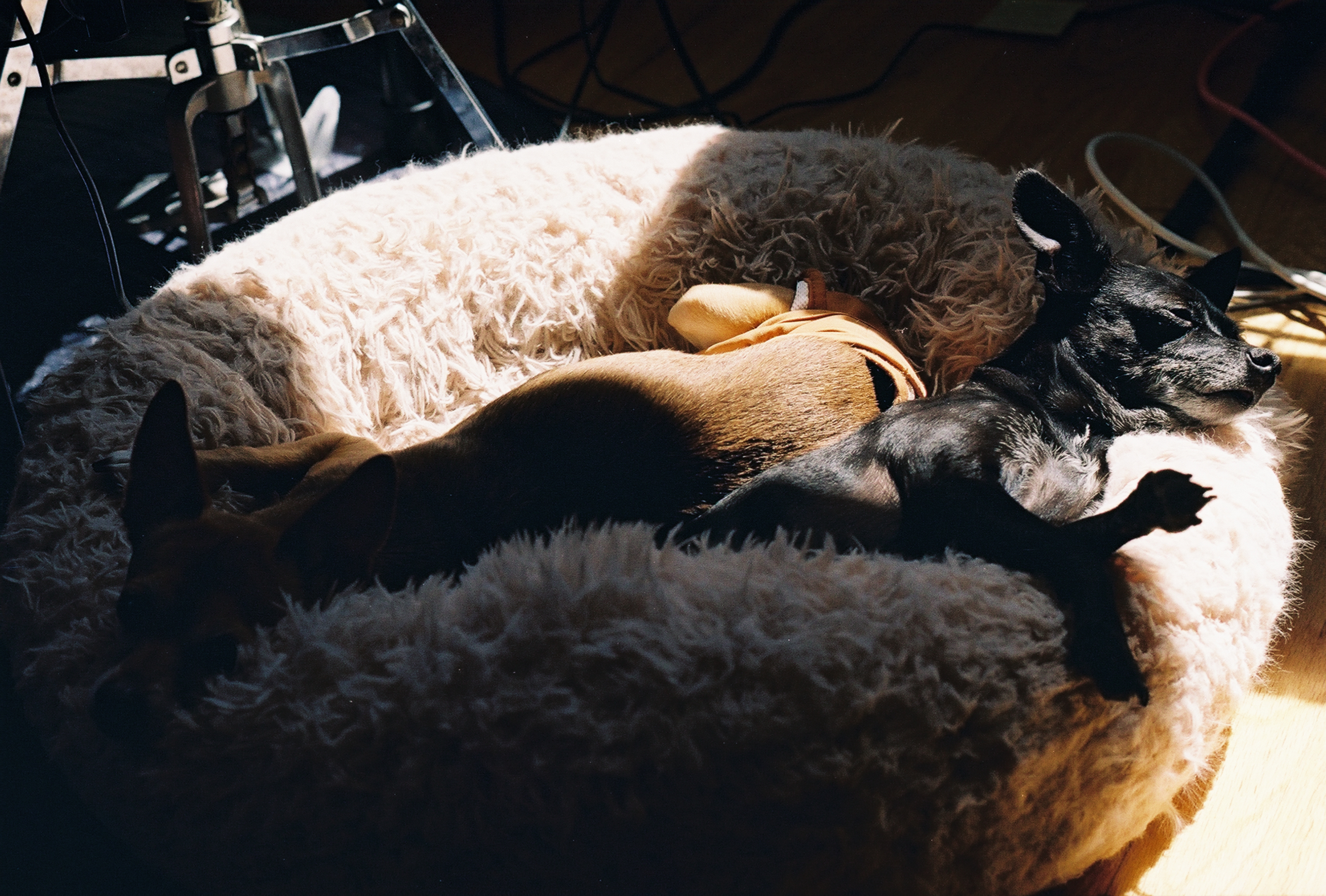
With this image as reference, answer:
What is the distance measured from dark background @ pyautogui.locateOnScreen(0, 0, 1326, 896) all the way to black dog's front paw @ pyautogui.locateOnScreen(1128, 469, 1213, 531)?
1.22 meters

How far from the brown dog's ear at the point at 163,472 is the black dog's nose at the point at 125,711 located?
6.4 inches

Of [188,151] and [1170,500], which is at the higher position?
[188,151]

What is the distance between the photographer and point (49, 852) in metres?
1.00

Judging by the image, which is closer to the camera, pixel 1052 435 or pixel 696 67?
pixel 1052 435

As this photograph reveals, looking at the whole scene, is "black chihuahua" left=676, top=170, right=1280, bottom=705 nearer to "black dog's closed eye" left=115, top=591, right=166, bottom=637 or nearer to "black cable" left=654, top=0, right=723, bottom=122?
"black dog's closed eye" left=115, top=591, right=166, bottom=637

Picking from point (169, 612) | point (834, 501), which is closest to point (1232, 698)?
point (834, 501)

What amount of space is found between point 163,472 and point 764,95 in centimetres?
198

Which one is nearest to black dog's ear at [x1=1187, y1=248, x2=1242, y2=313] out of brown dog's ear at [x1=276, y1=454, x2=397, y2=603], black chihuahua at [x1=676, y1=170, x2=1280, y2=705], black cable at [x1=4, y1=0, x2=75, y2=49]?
black chihuahua at [x1=676, y1=170, x2=1280, y2=705]

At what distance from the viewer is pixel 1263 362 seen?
1.12 meters

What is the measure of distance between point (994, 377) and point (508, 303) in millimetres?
763

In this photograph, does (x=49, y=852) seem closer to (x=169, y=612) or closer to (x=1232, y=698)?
(x=169, y=612)

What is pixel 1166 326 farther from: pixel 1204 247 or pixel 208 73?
pixel 208 73

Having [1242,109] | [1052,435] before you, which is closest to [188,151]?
[1052,435]

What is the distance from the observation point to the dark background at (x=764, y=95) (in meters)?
1.90
